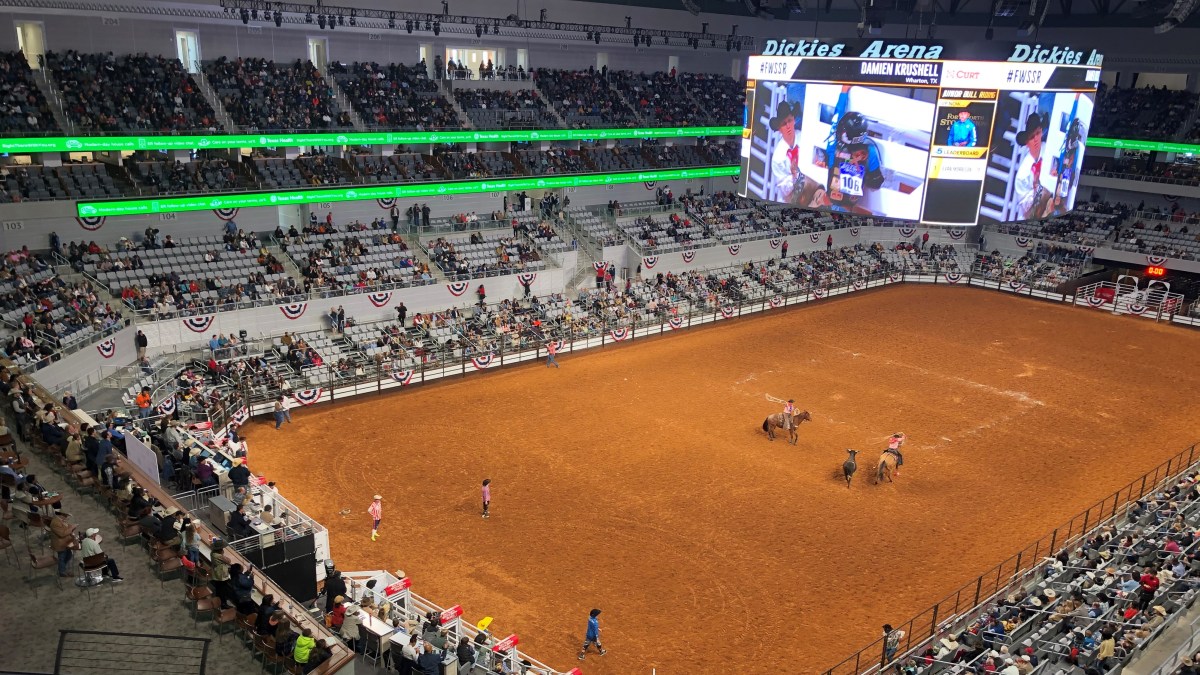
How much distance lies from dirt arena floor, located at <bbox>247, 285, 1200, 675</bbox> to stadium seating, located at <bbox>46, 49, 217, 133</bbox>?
45.2 feet

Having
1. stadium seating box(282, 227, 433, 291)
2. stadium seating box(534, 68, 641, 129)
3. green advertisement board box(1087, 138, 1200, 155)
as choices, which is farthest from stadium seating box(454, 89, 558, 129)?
green advertisement board box(1087, 138, 1200, 155)

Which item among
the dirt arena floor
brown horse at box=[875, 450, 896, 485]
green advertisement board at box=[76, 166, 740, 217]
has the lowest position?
the dirt arena floor

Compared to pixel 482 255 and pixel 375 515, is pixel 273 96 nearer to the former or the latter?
pixel 482 255

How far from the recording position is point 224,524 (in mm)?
17453

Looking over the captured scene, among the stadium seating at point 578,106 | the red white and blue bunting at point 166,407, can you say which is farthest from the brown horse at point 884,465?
the stadium seating at point 578,106

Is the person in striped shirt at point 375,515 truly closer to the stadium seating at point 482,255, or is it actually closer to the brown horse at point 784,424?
the brown horse at point 784,424

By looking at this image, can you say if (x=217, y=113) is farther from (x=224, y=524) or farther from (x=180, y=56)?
(x=224, y=524)

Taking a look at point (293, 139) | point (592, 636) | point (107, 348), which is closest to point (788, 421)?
point (592, 636)

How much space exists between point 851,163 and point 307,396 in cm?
2290

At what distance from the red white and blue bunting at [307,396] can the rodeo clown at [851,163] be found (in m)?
21.6

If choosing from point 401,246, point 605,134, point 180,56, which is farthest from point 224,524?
point 605,134

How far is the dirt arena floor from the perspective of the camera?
1888 centimetres

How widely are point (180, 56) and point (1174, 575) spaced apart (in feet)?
131

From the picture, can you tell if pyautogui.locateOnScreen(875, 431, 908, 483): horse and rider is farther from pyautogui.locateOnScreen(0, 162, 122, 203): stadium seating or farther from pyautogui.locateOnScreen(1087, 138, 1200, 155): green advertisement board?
pyautogui.locateOnScreen(1087, 138, 1200, 155): green advertisement board
